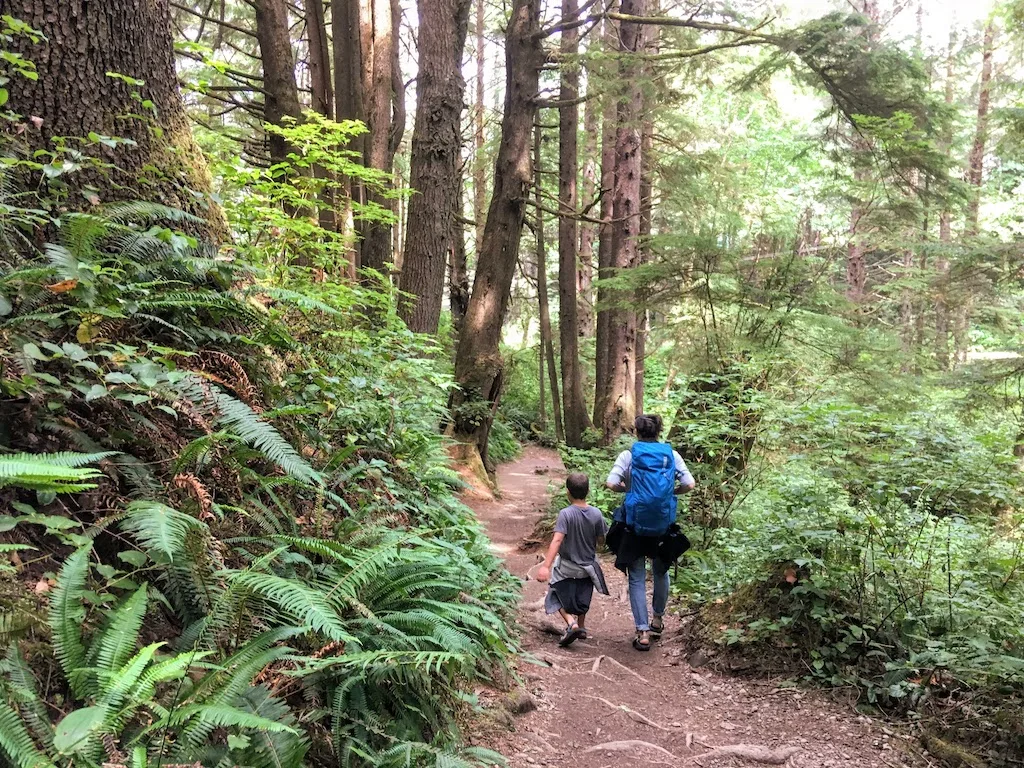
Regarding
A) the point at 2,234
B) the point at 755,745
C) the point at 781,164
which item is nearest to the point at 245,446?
the point at 2,234

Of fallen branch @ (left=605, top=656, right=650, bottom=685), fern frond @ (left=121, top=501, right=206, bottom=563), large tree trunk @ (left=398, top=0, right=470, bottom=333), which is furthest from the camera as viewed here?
large tree trunk @ (left=398, top=0, right=470, bottom=333)

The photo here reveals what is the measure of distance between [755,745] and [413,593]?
2.35 m

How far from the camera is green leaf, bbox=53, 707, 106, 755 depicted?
1.46m

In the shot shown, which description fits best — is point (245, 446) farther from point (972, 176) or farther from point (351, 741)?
point (972, 176)

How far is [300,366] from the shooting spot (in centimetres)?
412

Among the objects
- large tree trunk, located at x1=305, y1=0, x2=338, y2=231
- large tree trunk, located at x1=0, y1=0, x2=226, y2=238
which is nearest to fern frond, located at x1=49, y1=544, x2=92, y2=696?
large tree trunk, located at x1=0, y1=0, x2=226, y2=238

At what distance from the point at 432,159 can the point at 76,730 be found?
8.50m

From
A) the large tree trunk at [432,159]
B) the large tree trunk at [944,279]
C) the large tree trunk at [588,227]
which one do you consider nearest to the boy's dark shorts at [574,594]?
the large tree trunk at [432,159]

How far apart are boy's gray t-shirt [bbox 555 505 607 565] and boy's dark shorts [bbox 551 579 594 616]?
0.74ft

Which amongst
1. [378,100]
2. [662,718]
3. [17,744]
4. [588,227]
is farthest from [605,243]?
[17,744]

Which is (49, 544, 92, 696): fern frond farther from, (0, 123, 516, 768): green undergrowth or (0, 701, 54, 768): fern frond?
(0, 701, 54, 768): fern frond

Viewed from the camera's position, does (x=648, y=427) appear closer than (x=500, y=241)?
Yes

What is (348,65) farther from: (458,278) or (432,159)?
(458,278)

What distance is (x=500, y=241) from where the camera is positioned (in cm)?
1053
